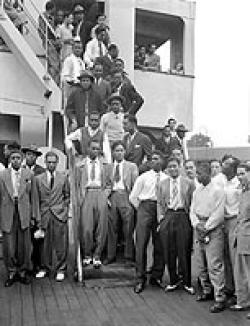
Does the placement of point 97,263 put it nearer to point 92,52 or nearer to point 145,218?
point 145,218

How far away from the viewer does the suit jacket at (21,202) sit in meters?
7.93

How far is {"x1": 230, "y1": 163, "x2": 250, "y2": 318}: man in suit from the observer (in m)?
6.70

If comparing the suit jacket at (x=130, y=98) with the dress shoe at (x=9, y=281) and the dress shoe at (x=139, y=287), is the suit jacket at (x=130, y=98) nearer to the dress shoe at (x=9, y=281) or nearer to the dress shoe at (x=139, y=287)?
the dress shoe at (x=139, y=287)

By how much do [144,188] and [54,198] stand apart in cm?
139

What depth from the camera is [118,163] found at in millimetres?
8266

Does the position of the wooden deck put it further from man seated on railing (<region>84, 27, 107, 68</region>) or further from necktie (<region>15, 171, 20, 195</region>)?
man seated on railing (<region>84, 27, 107, 68</region>)

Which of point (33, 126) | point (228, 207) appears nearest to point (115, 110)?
point (228, 207)

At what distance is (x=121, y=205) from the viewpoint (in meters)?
8.10

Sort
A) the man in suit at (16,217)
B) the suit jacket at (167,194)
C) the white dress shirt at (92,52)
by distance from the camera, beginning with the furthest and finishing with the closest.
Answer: the white dress shirt at (92,52), the man in suit at (16,217), the suit jacket at (167,194)

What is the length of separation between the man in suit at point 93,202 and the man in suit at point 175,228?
0.86 meters

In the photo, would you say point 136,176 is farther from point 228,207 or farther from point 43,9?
point 43,9

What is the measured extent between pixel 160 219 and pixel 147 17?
12079 mm

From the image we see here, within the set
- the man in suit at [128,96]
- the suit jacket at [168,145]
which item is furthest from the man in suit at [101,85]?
the suit jacket at [168,145]

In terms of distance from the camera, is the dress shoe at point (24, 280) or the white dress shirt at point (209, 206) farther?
the dress shoe at point (24, 280)
